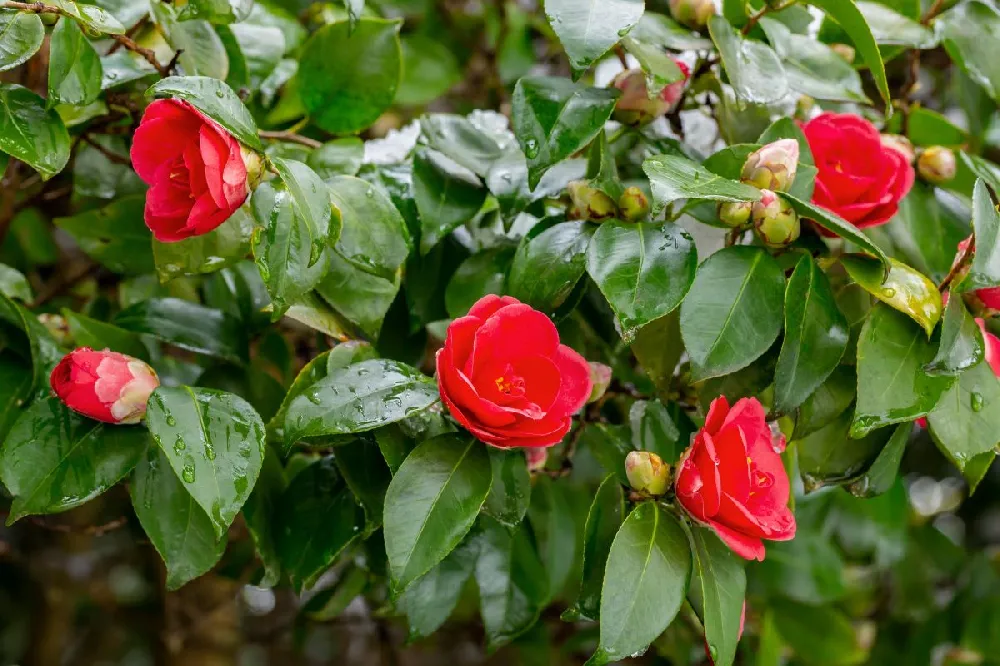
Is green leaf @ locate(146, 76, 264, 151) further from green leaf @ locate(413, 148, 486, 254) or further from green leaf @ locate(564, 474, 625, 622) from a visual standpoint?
green leaf @ locate(564, 474, 625, 622)

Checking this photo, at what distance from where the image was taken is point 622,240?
618 millimetres

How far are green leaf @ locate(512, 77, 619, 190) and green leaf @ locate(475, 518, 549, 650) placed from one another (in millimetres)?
307

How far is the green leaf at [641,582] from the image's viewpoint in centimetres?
54

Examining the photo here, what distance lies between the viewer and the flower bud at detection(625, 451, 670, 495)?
62 centimetres

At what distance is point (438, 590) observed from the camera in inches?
29.5

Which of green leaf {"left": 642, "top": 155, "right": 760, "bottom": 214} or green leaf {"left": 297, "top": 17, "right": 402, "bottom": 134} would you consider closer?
green leaf {"left": 642, "top": 155, "right": 760, "bottom": 214}

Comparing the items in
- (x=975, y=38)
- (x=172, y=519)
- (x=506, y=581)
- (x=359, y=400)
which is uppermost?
(x=975, y=38)

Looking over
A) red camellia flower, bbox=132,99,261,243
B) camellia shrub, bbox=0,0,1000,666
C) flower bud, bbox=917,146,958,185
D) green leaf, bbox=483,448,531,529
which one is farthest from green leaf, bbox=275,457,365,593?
flower bud, bbox=917,146,958,185

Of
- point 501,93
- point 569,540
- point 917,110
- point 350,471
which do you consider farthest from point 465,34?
point 350,471

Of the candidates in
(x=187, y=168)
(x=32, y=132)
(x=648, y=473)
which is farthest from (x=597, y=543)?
(x=32, y=132)

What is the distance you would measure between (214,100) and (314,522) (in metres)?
0.32

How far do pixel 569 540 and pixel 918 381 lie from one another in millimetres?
446

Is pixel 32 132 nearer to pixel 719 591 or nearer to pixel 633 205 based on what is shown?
pixel 633 205

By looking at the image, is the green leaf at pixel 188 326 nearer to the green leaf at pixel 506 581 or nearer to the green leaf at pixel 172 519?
the green leaf at pixel 172 519
